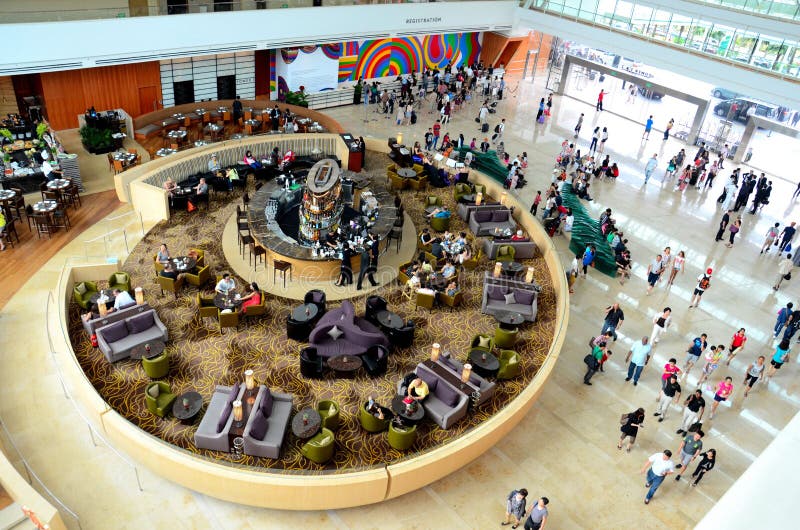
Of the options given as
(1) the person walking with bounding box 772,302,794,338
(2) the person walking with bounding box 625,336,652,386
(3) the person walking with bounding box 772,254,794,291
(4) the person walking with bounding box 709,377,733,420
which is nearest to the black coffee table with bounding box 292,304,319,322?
(2) the person walking with bounding box 625,336,652,386

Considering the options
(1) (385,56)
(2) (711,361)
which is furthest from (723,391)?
(1) (385,56)

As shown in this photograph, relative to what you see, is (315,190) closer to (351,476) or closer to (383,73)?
(351,476)

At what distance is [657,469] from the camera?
10719 mm

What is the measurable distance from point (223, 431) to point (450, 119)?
20.6 m

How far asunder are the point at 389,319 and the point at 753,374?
8.10m

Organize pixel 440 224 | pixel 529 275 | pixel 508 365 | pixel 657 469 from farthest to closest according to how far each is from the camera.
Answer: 1. pixel 440 224
2. pixel 529 275
3. pixel 508 365
4. pixel 657 469

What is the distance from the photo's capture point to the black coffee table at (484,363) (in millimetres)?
12484

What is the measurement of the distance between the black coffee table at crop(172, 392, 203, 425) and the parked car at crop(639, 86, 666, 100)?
2535 centimetres

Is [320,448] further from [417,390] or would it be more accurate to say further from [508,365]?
[508,365]

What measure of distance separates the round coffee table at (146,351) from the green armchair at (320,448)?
370 centimetres

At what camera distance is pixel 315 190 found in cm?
1580

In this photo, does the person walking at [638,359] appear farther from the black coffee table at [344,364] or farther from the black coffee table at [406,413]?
the black coffee table at [344,364]

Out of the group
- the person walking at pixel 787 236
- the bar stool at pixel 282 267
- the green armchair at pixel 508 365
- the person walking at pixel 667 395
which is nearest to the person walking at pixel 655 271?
the person walking at pixel 667 395

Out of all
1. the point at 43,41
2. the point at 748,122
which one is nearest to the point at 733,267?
the point at 748,122
